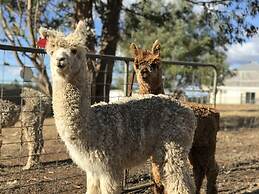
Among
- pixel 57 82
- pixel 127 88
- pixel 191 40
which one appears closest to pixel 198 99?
pixel 127 88

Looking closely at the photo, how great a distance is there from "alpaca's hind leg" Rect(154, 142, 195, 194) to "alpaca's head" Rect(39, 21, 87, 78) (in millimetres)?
1223

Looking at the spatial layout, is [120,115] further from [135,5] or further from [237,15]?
[135,5]

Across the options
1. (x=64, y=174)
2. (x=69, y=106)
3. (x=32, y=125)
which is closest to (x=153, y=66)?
(x=69, y=106)

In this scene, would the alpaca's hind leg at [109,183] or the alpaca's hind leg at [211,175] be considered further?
the alpaca's hind leg at [211,175]

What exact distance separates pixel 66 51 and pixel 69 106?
0.50m

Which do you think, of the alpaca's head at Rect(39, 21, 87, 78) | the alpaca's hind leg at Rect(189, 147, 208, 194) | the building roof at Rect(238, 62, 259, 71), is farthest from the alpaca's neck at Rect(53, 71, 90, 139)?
the building roof at Rect(238, 62, 259, 71)

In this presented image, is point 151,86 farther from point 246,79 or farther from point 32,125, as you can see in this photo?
point 246,79

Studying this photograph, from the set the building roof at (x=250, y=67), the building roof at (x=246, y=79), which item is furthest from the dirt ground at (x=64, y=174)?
the building roof at (x=250, y=67)

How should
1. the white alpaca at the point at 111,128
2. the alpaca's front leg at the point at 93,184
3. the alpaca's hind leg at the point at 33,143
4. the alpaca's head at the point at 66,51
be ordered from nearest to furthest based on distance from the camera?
the alpaca's head at the point at 66,51 → the white alpaca at the point at 111,128 → the alpaca's front leg at the point at 93,184 → the alpaca's hind leg at the point at 33,143

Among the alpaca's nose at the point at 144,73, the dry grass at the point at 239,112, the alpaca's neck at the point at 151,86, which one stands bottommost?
the dry grass at the point at 239,112

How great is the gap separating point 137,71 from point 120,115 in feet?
4.62

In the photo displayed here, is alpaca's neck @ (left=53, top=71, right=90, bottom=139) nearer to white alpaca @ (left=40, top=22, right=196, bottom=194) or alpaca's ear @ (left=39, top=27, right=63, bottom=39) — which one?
white alpaca @ (left=40, top=22, right=196, bottom=194)

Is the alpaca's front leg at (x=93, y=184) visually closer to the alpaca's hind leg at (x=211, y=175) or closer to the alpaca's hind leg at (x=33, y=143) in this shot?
the alpaca's hind leg at (x=211, y=175)

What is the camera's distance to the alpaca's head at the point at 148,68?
6098 mm
